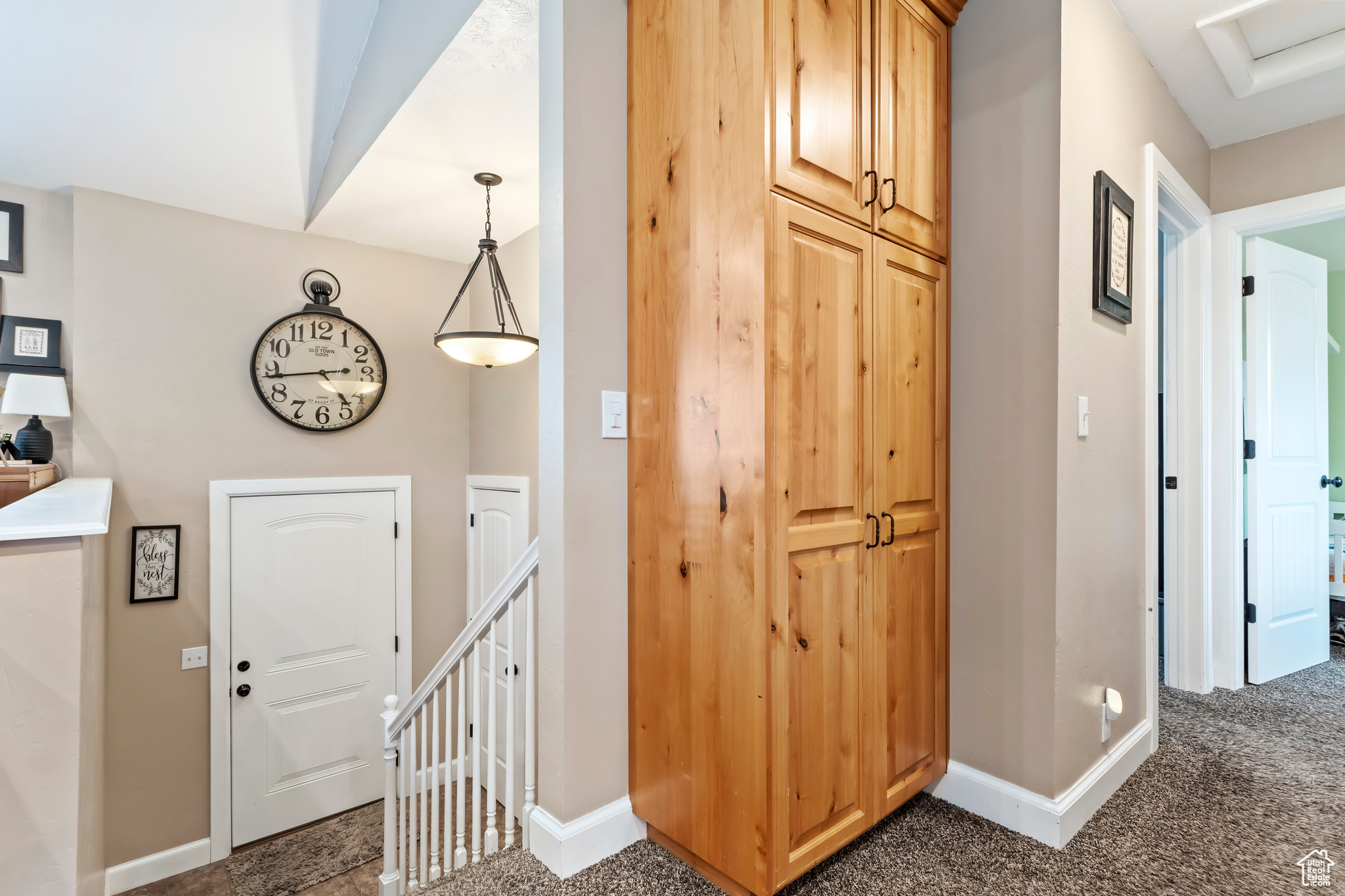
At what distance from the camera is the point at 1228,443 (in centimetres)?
277

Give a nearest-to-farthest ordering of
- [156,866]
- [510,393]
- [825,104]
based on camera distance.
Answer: [825,104], [156,866], [510,393]

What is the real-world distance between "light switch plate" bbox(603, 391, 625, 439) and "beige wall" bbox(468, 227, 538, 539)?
1751 mm

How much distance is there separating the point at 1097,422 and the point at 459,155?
2530 mm

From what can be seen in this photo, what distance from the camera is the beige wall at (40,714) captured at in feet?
3.79

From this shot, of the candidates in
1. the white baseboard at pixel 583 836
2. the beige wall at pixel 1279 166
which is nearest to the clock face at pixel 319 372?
the white baseboard at pixel 583 836

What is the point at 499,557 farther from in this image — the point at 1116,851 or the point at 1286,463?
the point at 1286,463

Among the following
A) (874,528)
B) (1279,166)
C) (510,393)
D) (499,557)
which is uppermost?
(1279,166)

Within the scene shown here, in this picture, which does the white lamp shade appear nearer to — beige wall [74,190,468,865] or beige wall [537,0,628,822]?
beige wall [74,190,468,865]

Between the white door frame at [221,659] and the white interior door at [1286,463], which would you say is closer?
the white interior door at [1286,463]

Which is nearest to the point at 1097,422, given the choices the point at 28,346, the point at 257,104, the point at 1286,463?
the point at 1286,463

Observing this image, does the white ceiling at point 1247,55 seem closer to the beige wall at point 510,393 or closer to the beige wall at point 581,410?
the beige wall at point 581,410

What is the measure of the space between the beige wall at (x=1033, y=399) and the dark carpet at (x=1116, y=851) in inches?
6.7

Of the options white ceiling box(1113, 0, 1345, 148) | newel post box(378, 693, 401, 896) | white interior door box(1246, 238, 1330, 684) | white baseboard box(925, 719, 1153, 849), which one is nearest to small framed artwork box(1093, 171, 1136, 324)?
white ceiling box(1113, 0, 1345, 148)

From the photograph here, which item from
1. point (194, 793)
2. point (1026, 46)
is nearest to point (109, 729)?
point (194, 793)
